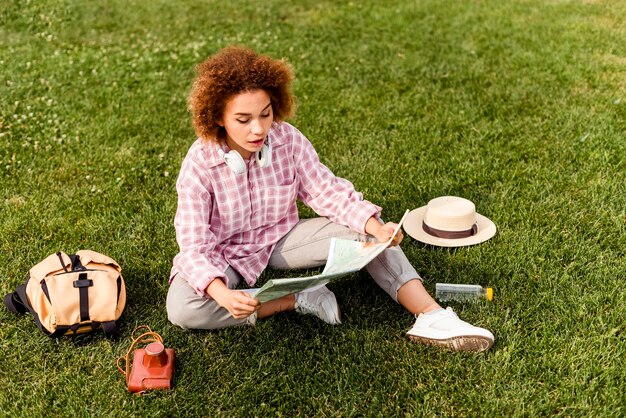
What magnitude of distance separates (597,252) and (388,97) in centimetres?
294

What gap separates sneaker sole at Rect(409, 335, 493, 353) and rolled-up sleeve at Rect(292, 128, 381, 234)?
2.50ft

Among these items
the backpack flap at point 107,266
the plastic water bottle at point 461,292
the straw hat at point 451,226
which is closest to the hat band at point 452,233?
the straw hat at point 451,226

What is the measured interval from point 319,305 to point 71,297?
1336mm

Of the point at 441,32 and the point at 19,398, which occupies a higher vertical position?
the point at 441,32

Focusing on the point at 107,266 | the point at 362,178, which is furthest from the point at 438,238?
the point at 107,266

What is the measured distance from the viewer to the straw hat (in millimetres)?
4504

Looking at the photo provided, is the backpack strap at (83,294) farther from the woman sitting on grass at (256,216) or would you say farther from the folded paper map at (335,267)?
the folded paper map at (335,267)

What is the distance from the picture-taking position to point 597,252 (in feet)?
14.3

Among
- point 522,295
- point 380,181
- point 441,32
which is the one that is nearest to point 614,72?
point 441,32

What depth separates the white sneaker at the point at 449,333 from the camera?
11.5ft

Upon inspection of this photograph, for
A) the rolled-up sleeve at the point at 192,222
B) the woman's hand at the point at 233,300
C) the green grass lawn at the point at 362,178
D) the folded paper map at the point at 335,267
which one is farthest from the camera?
the rolled-up sleeve at the point at 192,222

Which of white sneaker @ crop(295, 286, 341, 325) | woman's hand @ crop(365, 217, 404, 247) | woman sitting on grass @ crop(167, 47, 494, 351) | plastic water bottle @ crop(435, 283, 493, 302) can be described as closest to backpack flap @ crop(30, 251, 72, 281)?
woman sitting on grass @ crop(167, 47, 494, 351)

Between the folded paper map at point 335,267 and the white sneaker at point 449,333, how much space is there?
1.68ft

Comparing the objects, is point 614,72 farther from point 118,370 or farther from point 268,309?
point 118,370
